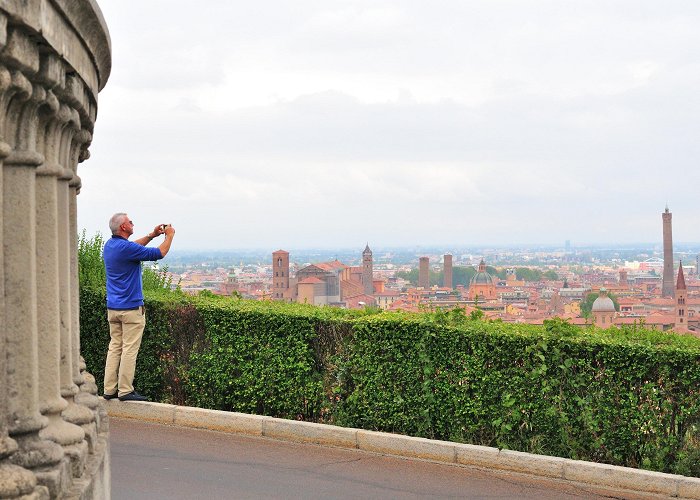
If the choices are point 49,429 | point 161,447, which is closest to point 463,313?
point 161,447

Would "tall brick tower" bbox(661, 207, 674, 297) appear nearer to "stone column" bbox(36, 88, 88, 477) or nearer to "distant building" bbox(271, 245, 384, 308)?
"distant building" bbox(271, 245, 384, 308)

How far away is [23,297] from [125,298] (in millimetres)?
5405

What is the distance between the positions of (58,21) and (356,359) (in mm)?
5444

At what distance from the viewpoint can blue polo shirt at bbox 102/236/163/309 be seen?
28.9 feet

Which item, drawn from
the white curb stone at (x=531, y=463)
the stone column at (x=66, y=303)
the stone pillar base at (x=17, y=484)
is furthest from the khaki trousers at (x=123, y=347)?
the stone pillar base at (x=17, y=484)

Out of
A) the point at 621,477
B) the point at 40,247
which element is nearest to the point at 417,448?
the point at 621,477

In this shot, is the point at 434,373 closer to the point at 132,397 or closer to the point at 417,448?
the point at 417,448

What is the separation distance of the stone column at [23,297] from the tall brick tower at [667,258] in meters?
146

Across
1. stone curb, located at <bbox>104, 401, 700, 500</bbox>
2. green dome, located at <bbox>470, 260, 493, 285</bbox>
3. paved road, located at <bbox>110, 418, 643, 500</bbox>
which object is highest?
stone curb, located at <bbox>104, 401, 700, 500</bbox>

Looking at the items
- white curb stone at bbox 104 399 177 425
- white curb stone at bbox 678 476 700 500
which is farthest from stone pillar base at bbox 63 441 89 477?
white curb stone at bbox 104 399 177 425

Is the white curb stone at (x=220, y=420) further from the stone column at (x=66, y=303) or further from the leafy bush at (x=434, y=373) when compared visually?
the stone column at (x=66, y=303)

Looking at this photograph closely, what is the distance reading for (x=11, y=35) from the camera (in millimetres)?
3469

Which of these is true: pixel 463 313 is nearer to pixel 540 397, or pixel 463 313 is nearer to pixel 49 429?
pixel 540 397

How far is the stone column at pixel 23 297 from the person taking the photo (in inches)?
151
